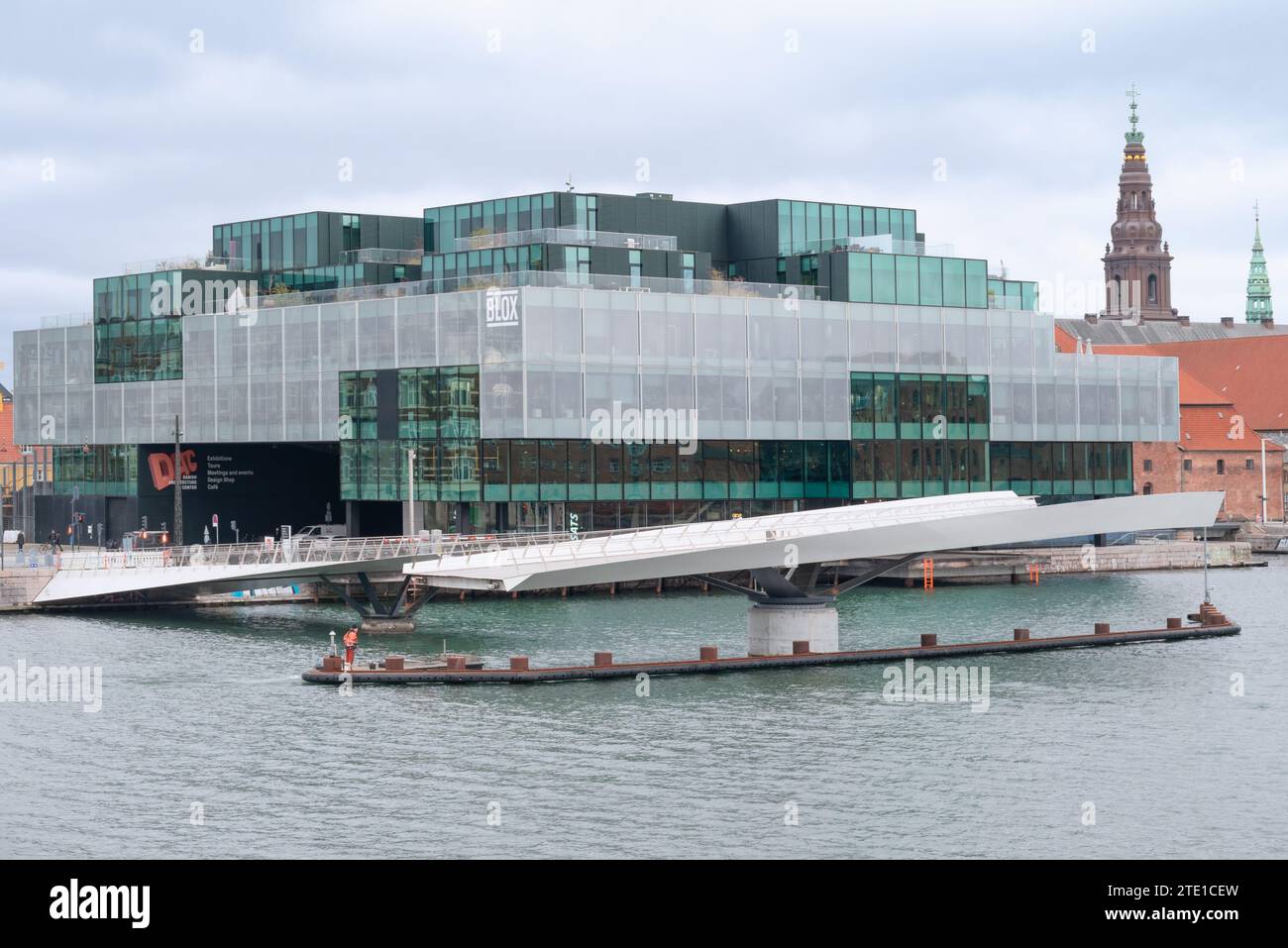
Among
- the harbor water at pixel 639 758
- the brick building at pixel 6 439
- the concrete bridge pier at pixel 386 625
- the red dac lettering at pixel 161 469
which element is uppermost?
the brick building at pixel 6 439

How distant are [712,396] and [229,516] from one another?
104 feet

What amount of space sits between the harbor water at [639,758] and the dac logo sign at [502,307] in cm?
2624

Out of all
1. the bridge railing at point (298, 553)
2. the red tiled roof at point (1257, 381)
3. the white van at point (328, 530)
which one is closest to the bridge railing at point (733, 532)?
the bridge railing at point (298, 553)

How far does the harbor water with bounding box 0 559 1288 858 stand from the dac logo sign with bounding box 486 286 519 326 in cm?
2624

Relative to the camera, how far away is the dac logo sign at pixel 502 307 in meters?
103

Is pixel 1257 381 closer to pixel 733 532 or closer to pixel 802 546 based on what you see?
pixel 733 532

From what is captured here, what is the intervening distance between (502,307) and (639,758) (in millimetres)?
54530

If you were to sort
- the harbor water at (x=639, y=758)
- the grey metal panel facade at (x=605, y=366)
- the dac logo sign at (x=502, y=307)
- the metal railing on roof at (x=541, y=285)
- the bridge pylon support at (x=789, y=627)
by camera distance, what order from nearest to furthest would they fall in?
the harbor water at (x=639, y=758) < the bridge pylon support at (x=789, y=627) < the dac logo sign at (x=502, y=307) < the grey metal panel facade at (x=605, y=366) < the metal railing on roof at (x=541, y=285)

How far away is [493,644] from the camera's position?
253ft

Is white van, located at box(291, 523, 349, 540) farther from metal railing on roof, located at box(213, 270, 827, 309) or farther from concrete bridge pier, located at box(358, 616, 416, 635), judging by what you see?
concrete bridge pier, located at box(358, 616, 416, 635)

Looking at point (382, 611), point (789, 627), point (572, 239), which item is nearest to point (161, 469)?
point (572, 239)

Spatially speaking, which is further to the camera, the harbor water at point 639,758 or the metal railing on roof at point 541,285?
the metal railing on roof at point 541,285

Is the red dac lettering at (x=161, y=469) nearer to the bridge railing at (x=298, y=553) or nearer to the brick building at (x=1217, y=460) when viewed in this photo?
the bridge railing at (x=298, y=553)

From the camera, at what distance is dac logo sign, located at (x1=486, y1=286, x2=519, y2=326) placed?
4063 inches
